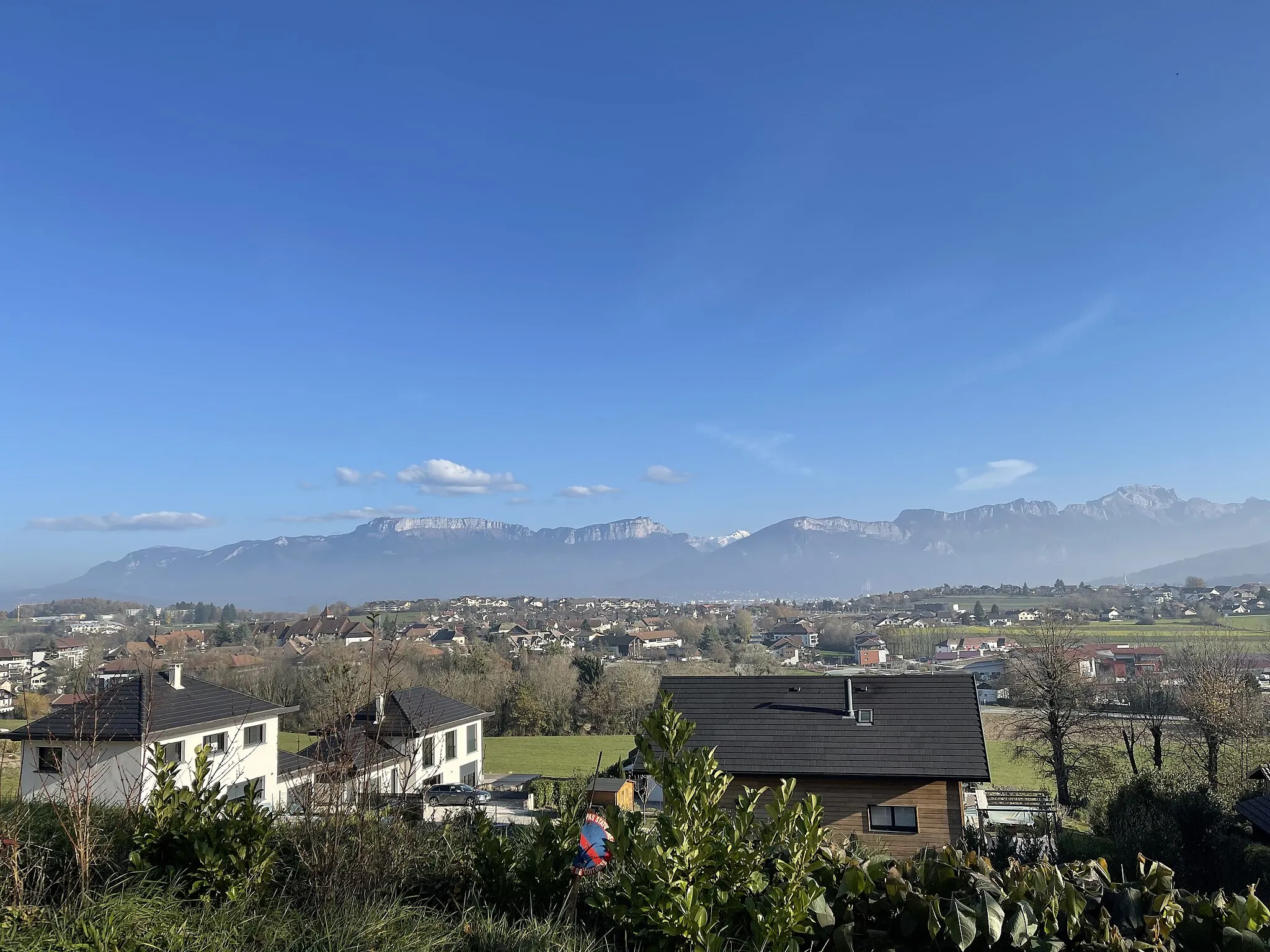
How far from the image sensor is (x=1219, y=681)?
101 feet

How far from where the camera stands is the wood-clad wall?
19375 mm

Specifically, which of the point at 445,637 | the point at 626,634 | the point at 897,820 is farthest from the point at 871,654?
the point at 897,820

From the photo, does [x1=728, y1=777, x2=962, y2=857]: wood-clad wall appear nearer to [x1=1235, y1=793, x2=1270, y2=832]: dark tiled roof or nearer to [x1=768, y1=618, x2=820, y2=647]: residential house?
[x1=1235, y1=793, x2=1270, y2=832]: dark tiled roof

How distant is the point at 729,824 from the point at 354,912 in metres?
2.64

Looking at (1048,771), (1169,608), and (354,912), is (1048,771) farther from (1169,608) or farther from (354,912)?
(1169,608)

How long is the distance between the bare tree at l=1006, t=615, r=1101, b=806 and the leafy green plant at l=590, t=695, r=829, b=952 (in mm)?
29054

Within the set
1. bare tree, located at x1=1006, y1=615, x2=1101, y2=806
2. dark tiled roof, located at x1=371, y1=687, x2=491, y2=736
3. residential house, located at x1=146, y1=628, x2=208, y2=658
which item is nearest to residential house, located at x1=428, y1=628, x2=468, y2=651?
residential house, located at x1=146, y1=628, x2=208, y2=658

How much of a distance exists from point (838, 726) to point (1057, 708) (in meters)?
13.7

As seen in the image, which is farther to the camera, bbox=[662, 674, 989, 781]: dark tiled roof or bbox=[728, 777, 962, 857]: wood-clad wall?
bbox=[662, 674, 989, 781]: dark tiled roof

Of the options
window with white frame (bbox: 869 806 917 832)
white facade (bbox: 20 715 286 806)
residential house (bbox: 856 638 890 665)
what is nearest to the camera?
white facade (bbox: 20 715 286 806)

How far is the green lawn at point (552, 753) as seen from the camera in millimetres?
40562

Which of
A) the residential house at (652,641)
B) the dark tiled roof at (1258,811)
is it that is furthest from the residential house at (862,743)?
the residential house at (652,641)

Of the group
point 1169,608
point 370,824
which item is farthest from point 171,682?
point 1169,608

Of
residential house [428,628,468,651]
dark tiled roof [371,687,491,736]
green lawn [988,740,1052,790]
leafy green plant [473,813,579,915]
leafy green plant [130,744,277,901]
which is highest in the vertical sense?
leafy green plant [130,744,277,901]
